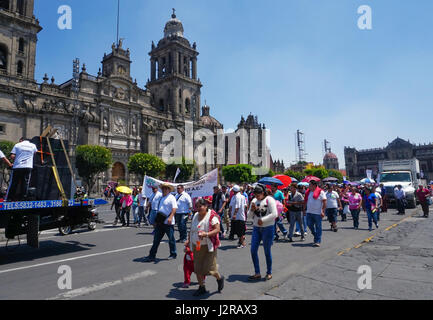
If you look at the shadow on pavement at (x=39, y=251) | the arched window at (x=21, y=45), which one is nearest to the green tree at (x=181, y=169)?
the arched window at (x=21, y=45)

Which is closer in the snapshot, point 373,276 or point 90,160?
point 373,276

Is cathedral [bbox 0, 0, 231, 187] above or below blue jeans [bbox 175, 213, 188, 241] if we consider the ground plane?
above

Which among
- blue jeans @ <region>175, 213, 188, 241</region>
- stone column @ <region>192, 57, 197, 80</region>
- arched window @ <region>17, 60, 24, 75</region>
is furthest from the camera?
stone column @ <region>192, 57, 197, 80</region>

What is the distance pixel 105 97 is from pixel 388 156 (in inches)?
4067

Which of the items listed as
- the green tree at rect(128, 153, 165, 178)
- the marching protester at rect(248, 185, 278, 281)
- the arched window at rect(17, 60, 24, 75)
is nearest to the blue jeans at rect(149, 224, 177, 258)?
the marching protester at rect(248, 185, 278, 281)

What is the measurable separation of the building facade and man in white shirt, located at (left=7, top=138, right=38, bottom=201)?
102013mm

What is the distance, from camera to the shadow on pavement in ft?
23.4

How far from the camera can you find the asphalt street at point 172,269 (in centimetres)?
462

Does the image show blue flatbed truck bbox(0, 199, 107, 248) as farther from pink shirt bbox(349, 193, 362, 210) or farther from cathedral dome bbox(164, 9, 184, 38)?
cathedral dome bbox(164, 9, 184, 38)

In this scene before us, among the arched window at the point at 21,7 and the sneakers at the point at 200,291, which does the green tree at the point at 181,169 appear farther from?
the sneakers at the point at 200,291

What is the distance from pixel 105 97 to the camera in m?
43.2

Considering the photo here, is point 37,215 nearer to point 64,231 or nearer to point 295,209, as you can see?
point 64,231

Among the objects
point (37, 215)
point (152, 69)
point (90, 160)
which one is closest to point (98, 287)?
point (37, 215)

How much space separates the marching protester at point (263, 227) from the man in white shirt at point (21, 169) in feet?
18.7
